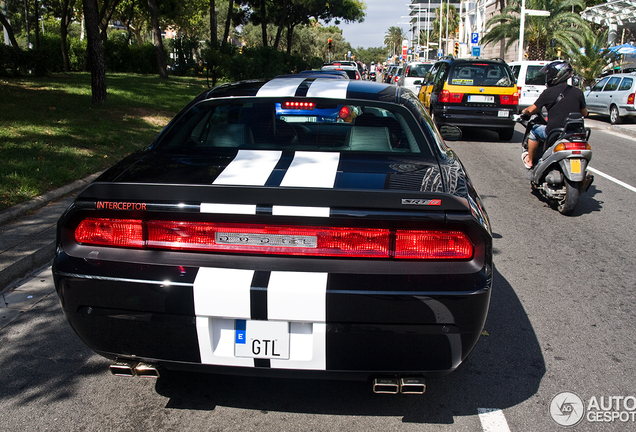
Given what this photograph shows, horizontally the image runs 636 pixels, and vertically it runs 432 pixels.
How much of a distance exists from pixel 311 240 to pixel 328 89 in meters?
1.64

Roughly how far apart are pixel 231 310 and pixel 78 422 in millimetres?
1114

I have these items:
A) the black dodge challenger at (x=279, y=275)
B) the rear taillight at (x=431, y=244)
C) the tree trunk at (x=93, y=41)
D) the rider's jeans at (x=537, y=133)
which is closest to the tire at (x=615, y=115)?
the rider's jeans at (x=537, y=133)

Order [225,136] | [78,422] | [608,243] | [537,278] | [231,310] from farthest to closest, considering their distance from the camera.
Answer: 1. [608,243]
2. [537,278]
3. [225,136]
4. [78,422]
5. [231,310]

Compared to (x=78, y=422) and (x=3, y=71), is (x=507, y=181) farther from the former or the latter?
(x=3, y=71)

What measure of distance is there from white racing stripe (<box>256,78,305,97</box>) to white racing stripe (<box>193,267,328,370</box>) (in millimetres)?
1686

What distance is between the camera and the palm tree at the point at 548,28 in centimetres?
3456

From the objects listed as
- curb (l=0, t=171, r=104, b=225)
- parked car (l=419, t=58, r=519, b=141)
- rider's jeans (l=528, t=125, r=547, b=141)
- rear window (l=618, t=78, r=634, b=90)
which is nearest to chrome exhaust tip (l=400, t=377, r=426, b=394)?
curb (l=0, t=171, r=104, b=225)

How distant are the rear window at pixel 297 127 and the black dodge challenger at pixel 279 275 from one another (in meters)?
0.84

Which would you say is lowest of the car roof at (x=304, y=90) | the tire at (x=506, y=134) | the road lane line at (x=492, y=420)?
the road lane line at (x=492, y=420)

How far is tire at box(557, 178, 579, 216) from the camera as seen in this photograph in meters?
7.04

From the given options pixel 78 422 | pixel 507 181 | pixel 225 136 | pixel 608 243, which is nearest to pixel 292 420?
pixel 78 422

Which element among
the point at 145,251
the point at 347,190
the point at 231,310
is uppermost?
the point at 347,190

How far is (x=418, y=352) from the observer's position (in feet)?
8.70

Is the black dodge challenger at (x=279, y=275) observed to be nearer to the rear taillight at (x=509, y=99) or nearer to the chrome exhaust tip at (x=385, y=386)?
the chrome exhaust tip at (x=385, y=386)
